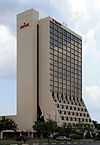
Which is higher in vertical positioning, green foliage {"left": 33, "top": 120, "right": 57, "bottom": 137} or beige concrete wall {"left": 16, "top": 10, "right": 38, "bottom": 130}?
beige concrete wall {"left": 16, "top": 10, "right": 38, "bottom": 130}

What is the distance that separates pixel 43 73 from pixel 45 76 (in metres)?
2.18

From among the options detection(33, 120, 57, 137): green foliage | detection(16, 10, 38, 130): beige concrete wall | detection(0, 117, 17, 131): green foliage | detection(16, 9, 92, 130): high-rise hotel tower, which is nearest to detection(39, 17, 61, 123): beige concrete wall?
detection(16, 9, 92, 130): high-rise hotel tower

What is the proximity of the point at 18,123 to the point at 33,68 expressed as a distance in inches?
1054

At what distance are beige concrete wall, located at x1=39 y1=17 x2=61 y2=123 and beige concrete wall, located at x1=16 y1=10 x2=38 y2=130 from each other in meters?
2.81

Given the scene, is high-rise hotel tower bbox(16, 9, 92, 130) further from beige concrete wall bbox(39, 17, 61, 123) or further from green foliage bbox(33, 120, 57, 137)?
green foliage bbox(33, 120, 57, 137)

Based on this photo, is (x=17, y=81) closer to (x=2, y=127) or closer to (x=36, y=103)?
(x=36, y=103)

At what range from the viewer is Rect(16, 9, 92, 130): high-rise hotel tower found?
17312 centimetres

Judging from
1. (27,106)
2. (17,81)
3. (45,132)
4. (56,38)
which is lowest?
(45,132)

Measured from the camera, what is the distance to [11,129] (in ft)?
532

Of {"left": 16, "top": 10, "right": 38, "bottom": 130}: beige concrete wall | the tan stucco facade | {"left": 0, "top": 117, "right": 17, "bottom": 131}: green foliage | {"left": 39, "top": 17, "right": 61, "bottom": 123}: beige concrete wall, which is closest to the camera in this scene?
{"left": 0, "top": 117, "right": 17, "bottom": 131}: green foliage

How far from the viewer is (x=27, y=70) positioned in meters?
176

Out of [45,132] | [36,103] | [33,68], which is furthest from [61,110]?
[45,132]

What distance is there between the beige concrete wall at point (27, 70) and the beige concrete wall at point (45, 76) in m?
2.81

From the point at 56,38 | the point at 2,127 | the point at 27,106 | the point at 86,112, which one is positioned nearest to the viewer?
the point at 2,127
